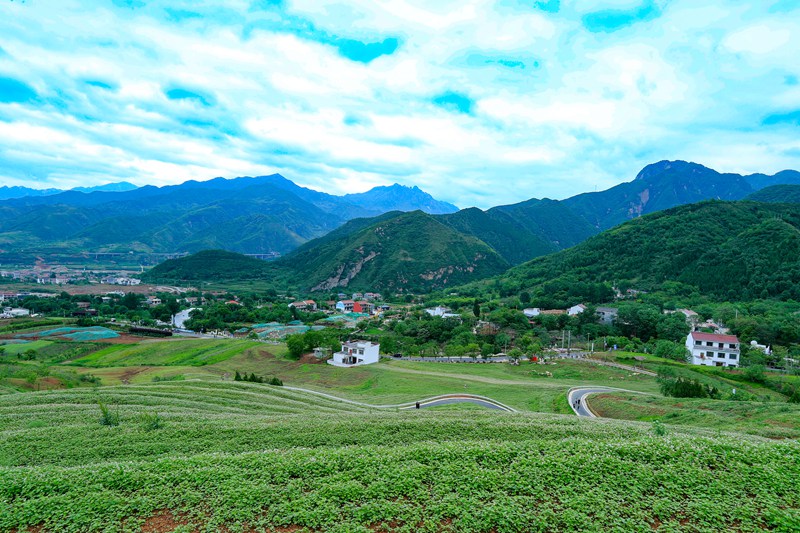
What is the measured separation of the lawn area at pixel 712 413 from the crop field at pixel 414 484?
9.67 m

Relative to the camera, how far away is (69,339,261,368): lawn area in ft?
195

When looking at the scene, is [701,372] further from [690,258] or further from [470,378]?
[690,258]

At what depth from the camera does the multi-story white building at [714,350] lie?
57.0 meters

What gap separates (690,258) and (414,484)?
13508 centimetres

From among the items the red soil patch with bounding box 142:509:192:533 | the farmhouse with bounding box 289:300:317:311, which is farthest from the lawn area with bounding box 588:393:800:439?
the farmhouse with bounding box 289:300:317:311

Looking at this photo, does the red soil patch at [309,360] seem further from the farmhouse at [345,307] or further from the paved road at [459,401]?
the farmhouse at [345,307]

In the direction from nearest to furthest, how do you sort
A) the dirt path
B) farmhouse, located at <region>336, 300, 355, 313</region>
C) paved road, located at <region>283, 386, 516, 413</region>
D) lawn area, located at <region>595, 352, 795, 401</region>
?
paved road, located at <region>283, 386, 516, 413</region>
lawn area, located at <region>595, 352, 795, 401</region>
the dirt path
farmhouse, located at <region>336, 300, 355, 313</region>

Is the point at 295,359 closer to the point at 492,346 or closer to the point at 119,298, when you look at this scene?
the point at 492,346

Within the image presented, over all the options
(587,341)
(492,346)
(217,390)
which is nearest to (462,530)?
A: (217,390)

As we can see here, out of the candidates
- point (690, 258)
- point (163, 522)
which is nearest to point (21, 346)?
point (163, 522)

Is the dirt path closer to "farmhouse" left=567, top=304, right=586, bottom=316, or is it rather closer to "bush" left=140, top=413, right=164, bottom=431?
"bush" left=140, top=413, right=164, bottom=431

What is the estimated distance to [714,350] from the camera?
57688 millimetres

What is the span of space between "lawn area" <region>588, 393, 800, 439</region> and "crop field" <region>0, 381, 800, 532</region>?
9665mm

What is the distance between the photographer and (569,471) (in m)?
9.07
